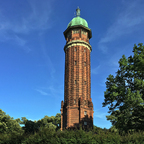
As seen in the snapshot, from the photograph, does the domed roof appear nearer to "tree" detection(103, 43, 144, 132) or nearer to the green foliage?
"tree" detection(103, 43, 144, 132)

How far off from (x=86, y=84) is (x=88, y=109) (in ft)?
20.6

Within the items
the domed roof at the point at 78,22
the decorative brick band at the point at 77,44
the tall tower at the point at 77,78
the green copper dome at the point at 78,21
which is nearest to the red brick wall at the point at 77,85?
the tall tower at the point at 77,78

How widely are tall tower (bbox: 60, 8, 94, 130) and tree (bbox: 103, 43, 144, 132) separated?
15656mm

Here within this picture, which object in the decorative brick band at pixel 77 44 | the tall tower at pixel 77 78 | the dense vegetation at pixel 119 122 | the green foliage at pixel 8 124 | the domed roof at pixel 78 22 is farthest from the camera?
the green foliage at pixel 8 124

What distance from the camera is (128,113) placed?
24.8 meters

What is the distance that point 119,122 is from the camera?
1003 inches

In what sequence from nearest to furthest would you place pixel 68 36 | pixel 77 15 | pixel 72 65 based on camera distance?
pixel 72 65 < pixel 68 36 < pixel 77 15

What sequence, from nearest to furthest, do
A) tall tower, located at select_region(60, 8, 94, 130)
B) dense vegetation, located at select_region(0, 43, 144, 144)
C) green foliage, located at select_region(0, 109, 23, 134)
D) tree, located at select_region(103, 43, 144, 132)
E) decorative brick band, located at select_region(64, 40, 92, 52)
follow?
dense vegetation, located at select_region(0, 43, 144, 144)
tree, located at select_region(103, 43, 144, 132)
tall tower, located at select_region(60, 8, 94, 130)
decorative brick band, located at select_region(64, 40, 92, 52)
green foliage, located at select_region(0, 109, 23, 134)

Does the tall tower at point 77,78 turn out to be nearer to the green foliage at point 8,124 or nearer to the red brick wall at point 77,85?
the red brick wall at point 77,85

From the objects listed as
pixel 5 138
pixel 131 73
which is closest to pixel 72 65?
pixel 131 73

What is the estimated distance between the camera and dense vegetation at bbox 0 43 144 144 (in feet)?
57.0

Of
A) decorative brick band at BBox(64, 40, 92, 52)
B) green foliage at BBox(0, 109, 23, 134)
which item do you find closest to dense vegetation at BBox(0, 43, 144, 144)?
decorative brick band at BBox(64, 40, 92, 52)

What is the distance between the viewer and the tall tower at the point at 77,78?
141ft

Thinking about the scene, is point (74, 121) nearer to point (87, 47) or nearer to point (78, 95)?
point (78, 95)
